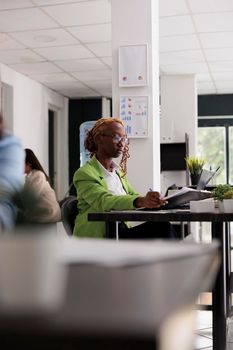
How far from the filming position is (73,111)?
10.1 metres

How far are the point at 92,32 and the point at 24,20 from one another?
0.77m

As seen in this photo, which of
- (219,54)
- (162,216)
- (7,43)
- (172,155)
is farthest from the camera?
(172,155)

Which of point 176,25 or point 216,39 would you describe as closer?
point 176,25

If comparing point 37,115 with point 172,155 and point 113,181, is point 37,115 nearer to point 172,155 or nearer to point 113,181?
point 172,155

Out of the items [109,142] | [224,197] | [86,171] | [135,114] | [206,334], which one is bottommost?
[206,334]

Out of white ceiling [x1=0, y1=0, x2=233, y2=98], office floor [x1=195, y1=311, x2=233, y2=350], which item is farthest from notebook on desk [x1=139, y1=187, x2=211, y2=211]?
white ceiling [x1=0, y1=0, x2=233, y2=98]

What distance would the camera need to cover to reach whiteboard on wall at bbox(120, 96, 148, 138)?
4.01m

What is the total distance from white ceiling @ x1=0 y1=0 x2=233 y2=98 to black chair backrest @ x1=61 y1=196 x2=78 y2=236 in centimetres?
252

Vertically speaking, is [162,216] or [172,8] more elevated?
[172,8]

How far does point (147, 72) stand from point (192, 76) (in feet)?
13.4

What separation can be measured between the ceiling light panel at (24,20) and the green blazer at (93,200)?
278 cm

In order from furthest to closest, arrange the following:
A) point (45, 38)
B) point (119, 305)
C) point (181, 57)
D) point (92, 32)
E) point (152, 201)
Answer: point (181, 57) → point (45, 38) → point (92, 32) → point (152, 201) → point (119, 305)

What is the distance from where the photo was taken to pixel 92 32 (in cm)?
561

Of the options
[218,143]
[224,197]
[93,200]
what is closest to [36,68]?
[218,143]
